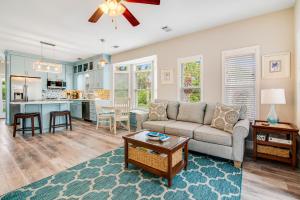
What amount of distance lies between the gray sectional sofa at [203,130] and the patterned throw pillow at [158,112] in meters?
0.14

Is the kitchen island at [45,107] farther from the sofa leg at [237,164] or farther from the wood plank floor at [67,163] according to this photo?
the sofa leg at [237,164]

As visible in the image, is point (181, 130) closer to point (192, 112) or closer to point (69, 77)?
point (192, 112)

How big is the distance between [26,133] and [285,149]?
235 inches

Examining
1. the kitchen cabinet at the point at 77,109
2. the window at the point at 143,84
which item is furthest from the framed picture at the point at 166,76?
the kitchen cabinet at the point at 77,109

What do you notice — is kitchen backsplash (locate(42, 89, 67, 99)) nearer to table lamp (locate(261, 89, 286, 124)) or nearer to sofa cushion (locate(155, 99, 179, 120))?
sofa cushion (locate(155, 99, 179, 120))

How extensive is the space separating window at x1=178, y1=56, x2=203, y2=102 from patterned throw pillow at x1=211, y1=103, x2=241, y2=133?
37.2 inches

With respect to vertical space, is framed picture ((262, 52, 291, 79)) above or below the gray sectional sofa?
above

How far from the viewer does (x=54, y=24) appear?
325 centimetres

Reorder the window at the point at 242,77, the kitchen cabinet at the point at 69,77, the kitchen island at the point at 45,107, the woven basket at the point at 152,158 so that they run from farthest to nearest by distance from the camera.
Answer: the kitchen cabinet at the point at 69,77 → the kitchen island at the point at 45,107 → the window at the point at 242,77 → the woven basket at the point at 152,158

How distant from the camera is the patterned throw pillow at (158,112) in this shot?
11.6ft

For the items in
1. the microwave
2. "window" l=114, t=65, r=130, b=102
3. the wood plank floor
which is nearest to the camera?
the wood plank floor

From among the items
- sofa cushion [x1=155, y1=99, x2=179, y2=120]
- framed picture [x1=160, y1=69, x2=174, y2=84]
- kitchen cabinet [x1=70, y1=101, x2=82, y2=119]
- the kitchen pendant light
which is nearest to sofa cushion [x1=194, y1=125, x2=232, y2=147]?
sofa cushion [x1=155, y1=99, x2=179, y2=120]

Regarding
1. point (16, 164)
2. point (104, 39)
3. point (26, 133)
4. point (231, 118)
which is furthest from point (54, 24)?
point (231, 118)

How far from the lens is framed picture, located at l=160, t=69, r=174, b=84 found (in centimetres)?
420
